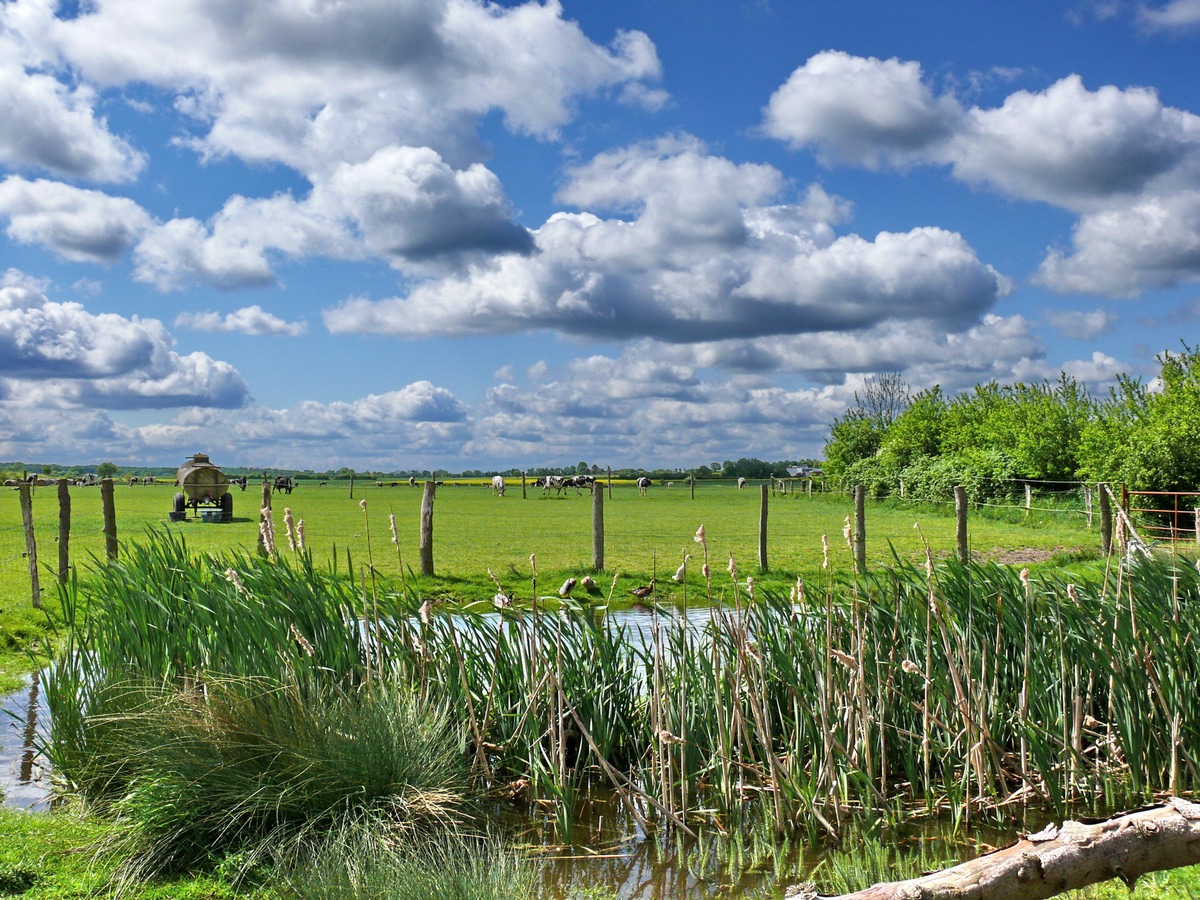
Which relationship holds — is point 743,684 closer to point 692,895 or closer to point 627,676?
point 627,676

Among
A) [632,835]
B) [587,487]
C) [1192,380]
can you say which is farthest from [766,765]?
[587,487]

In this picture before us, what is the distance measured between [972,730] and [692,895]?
1.88 m

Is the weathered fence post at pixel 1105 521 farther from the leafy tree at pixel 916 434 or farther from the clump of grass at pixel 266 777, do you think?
the leafy tree at pixel 916 434

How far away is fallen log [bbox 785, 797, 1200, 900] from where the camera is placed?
123 inches

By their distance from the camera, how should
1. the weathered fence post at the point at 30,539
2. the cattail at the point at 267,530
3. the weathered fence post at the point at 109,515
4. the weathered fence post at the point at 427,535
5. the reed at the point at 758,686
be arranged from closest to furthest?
the reed at the point at 758,686
the cattail at the point at 267,530
the weathered fence post at the point at 30,539
the weathered fence post at the point at 109,515
the weathered fence post at the point at 427,535

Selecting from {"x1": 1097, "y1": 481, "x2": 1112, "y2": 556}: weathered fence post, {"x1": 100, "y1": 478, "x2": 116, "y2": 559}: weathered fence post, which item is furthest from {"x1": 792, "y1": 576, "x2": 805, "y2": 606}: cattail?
{"x1": 1097, "y1": 481, "x2": 1112, "y2": 556}: weathered fence post

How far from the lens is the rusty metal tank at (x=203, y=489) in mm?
36250

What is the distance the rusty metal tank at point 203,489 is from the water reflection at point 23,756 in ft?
90.2

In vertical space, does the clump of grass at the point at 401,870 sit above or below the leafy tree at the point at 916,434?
below

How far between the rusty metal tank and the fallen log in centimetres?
3633

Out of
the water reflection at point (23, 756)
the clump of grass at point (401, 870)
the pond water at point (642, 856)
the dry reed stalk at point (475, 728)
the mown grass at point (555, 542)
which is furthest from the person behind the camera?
the mown grass at point (555, 542)

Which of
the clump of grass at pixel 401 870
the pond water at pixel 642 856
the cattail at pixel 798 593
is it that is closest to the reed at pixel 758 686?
the cattail at pixel 798 593

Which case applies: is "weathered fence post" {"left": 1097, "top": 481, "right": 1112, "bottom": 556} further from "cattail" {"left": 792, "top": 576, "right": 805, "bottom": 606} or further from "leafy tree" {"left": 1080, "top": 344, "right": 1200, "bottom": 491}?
"cattail" {"left": 792, "top": 576, "right": 805, "bottom": 606}

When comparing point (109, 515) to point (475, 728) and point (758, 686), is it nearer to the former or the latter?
point (475, 728)
